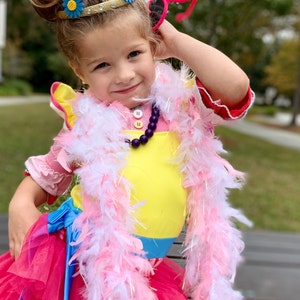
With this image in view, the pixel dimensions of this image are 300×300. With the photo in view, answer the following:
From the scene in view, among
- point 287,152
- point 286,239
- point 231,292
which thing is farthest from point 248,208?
point 287,152

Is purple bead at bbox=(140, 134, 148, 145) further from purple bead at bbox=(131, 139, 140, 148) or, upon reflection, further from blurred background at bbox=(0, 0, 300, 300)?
blurred background at bbox=(0, 0, 300, 300)

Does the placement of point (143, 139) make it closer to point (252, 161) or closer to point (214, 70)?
point (214, 70)

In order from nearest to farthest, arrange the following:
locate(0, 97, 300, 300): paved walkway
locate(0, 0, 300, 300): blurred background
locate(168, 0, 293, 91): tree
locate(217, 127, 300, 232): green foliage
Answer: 1. locate(0, 97, 300, 300): paved walkway
2. locate(0, 0, 300, 300): blurred background
3. locate(217, 127, 300, 232): green foliage
4. locate(168, 0, 293, 91): tree

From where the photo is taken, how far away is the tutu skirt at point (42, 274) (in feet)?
4.77

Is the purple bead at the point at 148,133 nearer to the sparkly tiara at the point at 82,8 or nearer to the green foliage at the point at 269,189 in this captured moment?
the sparkly tiara at the point at 82,8

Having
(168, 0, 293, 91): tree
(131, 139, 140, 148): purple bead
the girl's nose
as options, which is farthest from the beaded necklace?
(168, 0, 293, 91): tree

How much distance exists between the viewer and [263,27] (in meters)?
12.1

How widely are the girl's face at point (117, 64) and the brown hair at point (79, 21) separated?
0.02 meters

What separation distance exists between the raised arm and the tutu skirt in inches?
23.7

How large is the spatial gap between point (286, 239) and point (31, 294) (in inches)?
128

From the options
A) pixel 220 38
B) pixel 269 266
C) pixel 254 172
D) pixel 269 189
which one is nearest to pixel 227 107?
pixel 269 266

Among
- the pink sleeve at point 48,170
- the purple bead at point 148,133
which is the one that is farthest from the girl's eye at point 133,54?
the pink sleeve at point 48,170

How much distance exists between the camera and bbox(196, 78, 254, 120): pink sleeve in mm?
1474

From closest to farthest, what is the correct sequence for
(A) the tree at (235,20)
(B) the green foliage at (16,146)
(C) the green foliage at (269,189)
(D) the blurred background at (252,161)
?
(D) the blurred background at (252,161), (C) the green foliage at (269,189), (B) the green foliage at (16,146), (A) the tree at (235,20)
